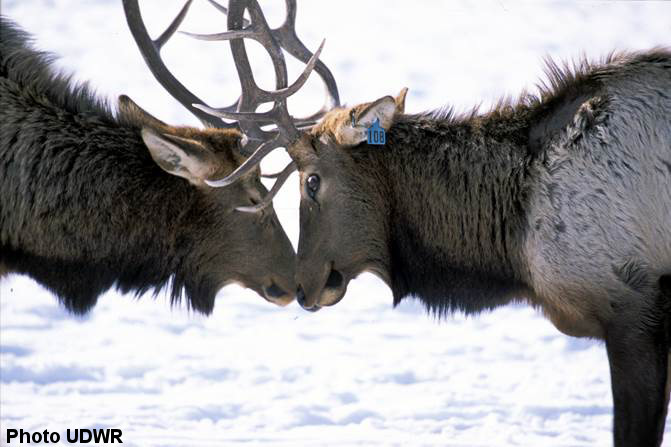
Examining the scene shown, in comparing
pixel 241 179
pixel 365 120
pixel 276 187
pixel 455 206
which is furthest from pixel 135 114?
pixel 455 206

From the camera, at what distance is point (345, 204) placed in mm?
6836

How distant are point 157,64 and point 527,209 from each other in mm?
3183

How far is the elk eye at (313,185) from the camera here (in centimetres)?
687

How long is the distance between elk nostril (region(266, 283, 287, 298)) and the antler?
596 millimetres

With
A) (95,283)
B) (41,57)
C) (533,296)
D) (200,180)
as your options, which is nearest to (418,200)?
(533,296)

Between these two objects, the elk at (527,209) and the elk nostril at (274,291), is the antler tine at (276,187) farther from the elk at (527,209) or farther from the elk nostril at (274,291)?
the elk nostril at (274,291)

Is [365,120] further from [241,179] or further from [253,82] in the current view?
[253,82]

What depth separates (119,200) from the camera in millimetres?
6902

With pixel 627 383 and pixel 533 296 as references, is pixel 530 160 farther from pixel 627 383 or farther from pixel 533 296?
pixel 627 383

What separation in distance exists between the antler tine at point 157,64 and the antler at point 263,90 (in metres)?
0.25

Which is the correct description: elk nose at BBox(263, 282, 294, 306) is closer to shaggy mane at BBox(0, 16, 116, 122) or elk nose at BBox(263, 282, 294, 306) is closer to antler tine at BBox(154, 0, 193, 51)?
shaggy mane at BBox(0, 16, 116, 122)

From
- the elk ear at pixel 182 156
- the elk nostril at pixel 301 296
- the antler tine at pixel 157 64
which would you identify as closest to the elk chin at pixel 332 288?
the elk nostril at pixel 301 296

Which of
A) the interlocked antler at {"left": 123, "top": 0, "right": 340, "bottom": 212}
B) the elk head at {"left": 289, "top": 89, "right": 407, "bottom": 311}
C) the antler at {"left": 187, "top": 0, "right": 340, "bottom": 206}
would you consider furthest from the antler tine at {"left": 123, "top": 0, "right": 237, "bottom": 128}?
the elk head at {"left": 289, "top": 89, "right": 407, "bottom": 311}

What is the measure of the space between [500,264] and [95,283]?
8.76 feet
